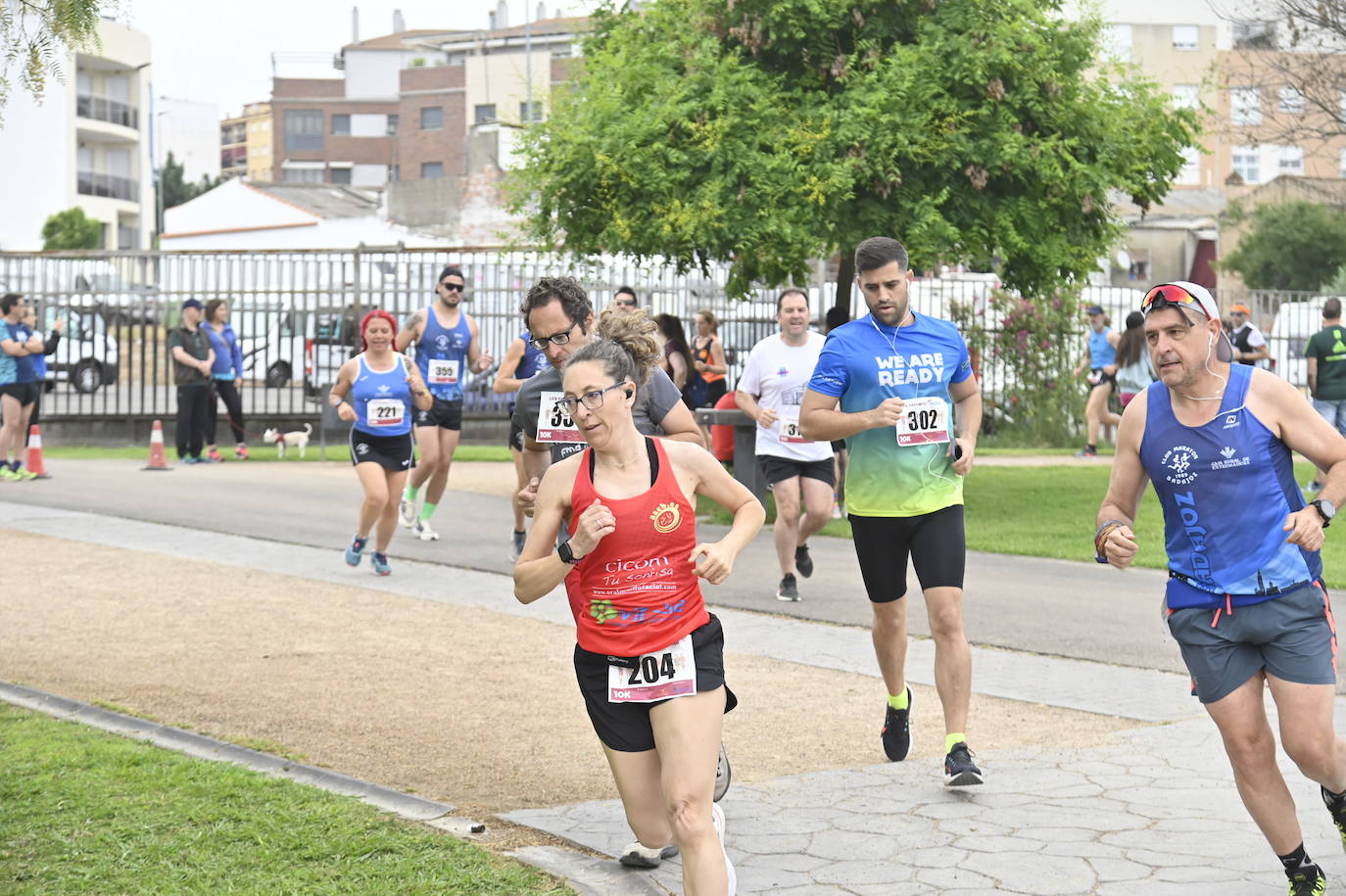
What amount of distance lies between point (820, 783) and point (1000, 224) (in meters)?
9.09

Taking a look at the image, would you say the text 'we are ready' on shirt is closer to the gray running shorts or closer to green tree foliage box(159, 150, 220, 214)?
the gray running shorts

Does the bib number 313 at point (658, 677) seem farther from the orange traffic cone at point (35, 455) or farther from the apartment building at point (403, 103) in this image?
the apartment building at point (403, 103)

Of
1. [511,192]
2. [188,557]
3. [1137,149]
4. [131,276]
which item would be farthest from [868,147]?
[131,276]

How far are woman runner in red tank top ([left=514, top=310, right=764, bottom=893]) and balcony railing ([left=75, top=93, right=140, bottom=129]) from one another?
6106cm

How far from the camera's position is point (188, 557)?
43.4ft

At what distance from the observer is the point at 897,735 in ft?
22.7

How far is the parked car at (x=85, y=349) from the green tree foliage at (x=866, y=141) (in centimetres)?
1247

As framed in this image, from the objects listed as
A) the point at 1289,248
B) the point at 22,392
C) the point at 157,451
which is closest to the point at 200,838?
the point at 22,392

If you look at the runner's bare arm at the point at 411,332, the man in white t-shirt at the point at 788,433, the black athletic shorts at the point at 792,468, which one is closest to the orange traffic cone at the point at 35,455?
the runner's bare arm at the point at 411,332

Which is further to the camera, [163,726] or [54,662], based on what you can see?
[54,662]

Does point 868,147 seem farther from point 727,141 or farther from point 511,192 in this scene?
point 511,192

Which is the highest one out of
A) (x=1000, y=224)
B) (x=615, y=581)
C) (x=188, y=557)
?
(x=1000, y=224)

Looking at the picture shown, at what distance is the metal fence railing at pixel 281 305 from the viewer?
84.4 ft

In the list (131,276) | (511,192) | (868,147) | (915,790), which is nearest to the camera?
(915,790)
